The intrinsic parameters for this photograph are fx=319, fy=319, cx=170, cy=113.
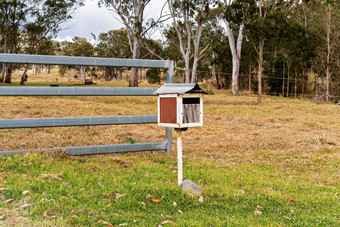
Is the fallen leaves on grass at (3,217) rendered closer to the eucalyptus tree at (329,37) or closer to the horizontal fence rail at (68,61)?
the horizontal fence rail at (68,61)

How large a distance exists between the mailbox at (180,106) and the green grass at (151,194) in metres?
0.85

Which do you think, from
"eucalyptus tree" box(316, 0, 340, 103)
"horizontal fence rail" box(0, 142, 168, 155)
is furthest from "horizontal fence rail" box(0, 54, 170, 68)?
"eucalyptus tree" box(316, 0, 340, 103)

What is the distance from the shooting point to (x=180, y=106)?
383cm

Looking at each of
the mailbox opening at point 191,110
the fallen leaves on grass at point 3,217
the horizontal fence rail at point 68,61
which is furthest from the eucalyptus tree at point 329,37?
the fallen leaves on grass at point 3,217

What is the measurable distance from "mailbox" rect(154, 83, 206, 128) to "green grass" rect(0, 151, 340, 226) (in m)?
0.85

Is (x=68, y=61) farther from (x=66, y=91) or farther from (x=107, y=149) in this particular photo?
(x=107, y=149)

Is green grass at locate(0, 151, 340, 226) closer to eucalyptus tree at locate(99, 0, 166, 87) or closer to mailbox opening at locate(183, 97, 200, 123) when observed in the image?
mailbox opening at locate(183, 97, 200, 123)

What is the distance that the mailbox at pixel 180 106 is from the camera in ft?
12.6

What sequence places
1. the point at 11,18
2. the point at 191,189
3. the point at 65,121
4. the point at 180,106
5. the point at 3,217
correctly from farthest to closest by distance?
1. the point at 11,18
2. the point at 65,121
3. the point at 191,189
4. the point at 180,106
5. the point at 3,217

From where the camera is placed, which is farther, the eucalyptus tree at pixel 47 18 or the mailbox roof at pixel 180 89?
the eucalyptus tree at pixel 47 18

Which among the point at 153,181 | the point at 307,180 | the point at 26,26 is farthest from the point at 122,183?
the point at 26,26

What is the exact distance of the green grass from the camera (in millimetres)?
3348

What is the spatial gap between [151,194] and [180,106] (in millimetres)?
1122

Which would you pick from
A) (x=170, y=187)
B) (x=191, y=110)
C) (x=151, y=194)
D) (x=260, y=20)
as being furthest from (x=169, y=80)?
(x=260, y=20)
